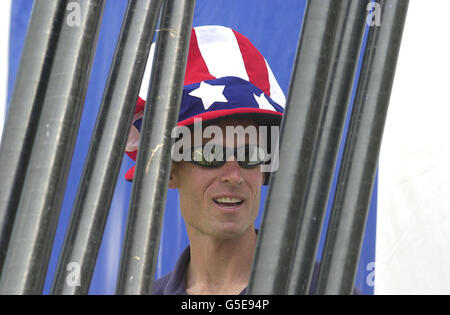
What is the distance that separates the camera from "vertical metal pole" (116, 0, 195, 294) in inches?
12.8

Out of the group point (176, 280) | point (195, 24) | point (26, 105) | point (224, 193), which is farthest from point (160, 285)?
point (26, 105)

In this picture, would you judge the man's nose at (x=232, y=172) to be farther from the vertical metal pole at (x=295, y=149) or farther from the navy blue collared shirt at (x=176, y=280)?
the vertical metal pole at (x=295, y=149)

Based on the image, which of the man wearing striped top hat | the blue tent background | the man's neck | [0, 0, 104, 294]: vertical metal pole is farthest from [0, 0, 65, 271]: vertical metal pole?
the blue tent background

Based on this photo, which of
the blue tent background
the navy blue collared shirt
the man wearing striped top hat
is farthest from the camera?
the blue tent background

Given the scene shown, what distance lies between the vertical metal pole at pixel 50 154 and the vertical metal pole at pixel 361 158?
0.15m

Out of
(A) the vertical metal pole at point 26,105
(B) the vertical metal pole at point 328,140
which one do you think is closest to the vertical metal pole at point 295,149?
(B) the vertical metal pole at point 328,140

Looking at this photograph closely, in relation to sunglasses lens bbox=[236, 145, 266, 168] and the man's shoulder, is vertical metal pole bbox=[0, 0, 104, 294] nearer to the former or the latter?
sunglasses lens bbox=[236, 145, 266, 168]

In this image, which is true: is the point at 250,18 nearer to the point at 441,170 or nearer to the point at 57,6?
the point at 441,170

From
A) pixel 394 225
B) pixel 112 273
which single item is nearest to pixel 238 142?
pixel 394 225

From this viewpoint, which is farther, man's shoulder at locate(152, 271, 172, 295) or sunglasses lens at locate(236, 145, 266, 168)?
man's shoulder at locate(152, 271, 172, 295)

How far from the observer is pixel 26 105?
0.33 metres

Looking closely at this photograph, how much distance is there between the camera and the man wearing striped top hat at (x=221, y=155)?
2.64 feet

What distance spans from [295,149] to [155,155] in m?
0.08

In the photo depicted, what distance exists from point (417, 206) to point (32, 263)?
877 millimetres
